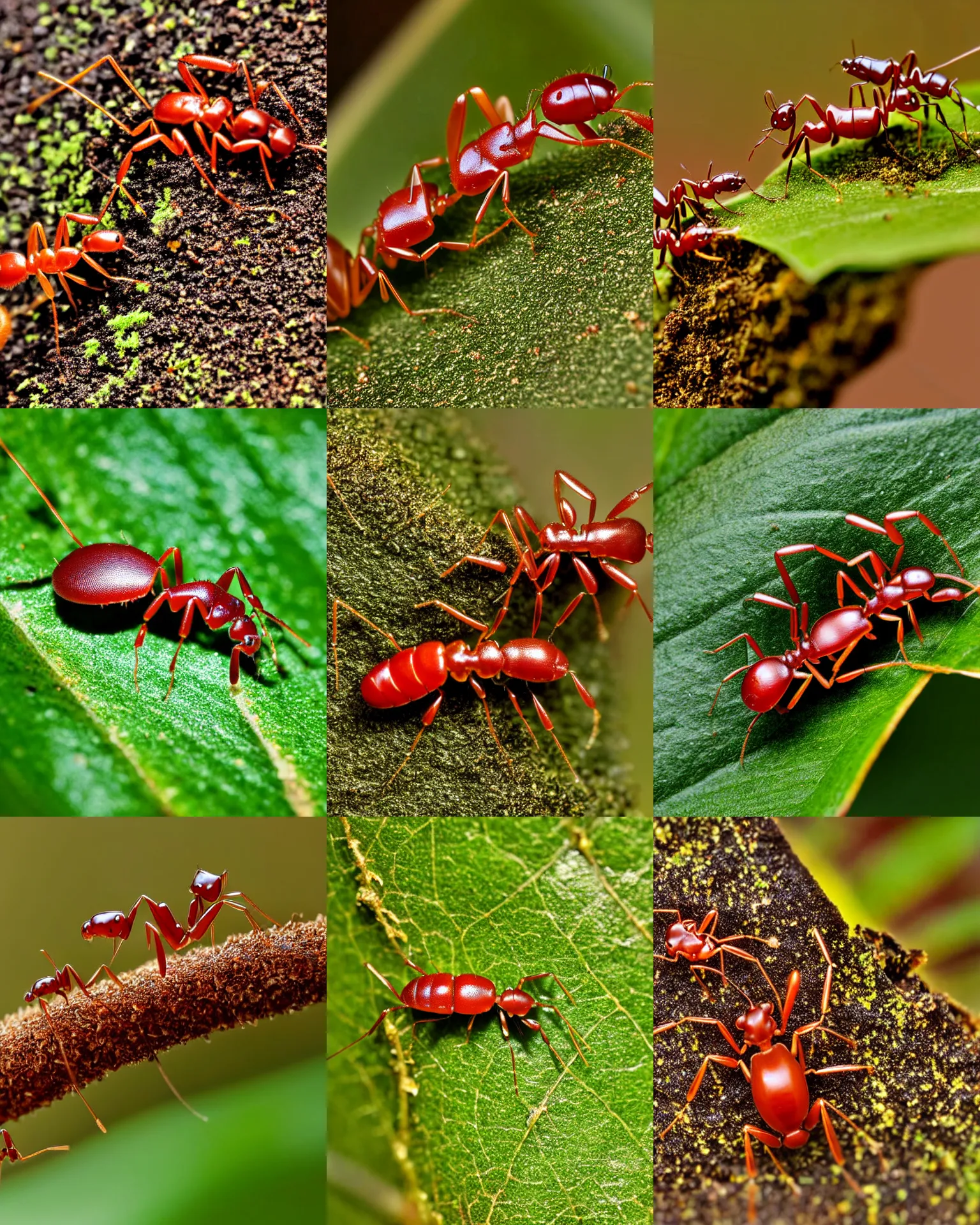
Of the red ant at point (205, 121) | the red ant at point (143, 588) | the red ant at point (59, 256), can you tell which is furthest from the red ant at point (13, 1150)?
the red ant at point (205, 121)

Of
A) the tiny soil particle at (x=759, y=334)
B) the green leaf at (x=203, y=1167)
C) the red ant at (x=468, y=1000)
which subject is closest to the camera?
the tiny soil particle at (x=759, y=334)

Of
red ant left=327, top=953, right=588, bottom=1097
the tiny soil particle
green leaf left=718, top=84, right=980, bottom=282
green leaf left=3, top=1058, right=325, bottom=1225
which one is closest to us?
green leaf left=718, top=84, right=980, bottom=282

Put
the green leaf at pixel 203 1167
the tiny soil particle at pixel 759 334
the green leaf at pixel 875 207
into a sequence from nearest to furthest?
the green leaf at pixel 875 207
the tiny soil particle at pixel 759 334
the green leaf at pixel 203 1167

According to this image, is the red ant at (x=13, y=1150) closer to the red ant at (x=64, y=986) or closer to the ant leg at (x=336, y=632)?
the red ant at (x=64, y=986)

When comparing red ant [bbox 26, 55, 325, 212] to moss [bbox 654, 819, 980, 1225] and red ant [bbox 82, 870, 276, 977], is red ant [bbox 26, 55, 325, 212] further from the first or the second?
moss [bbox 654, 819, 980, 1225]

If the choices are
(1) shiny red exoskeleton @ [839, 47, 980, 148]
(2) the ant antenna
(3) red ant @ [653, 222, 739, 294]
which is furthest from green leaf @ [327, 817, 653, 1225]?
(1) shiny red exoskeleton @ [839, 47, 980, 148]

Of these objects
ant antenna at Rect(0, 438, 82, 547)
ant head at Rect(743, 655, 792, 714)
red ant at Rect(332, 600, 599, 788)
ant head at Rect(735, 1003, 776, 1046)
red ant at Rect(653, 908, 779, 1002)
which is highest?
ant antenna at Rect(0, 438, 82, 547)

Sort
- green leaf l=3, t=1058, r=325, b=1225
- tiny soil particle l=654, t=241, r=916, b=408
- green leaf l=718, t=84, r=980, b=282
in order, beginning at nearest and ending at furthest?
1. green leaf l=718, t=84, r=980, b=282
2. tiny soil particle l=654, t=241, r=916, b=408
3. green leaf l=3, t=1058, r=325, b=1225

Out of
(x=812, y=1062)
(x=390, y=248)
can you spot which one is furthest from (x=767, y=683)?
(x=390, y=248)

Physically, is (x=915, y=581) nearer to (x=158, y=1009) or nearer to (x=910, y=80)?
(x=910, y=80)
